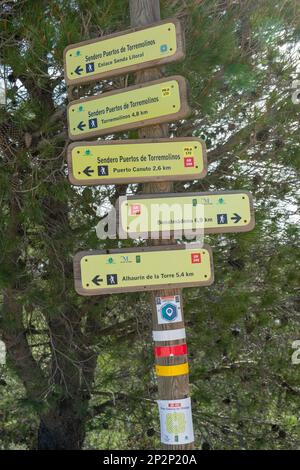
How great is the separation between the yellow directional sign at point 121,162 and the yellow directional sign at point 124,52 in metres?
0.31

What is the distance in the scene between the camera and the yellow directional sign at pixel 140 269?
7.64 feet

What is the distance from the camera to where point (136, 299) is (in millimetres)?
3559

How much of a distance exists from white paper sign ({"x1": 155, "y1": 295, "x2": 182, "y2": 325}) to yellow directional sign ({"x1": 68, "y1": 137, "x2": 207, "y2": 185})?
473 millimetres

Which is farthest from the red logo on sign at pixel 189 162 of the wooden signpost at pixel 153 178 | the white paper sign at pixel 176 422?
the white paper sign at pixel 176 422

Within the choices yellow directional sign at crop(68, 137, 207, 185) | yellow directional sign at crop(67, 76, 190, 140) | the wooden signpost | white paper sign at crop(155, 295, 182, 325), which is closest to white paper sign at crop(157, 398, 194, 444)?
the wooden signpost

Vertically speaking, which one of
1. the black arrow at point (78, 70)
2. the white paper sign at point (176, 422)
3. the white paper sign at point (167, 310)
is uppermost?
the black arrow at point (78, 70)

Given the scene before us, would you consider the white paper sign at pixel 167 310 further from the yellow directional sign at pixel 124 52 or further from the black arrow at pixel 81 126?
the yellow directional sign at pixel 124 52

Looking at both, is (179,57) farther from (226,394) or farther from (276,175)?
(226,394)

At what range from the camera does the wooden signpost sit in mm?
2348

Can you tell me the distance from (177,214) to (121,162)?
30 cm

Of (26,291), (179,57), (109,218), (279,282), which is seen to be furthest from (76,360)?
(179,57)

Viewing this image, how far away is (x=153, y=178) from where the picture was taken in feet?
7.88

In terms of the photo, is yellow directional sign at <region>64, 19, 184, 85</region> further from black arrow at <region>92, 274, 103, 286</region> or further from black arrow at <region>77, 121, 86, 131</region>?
black arrow at <region>92, 274, 103, 286</region>

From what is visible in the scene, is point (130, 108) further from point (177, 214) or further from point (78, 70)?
point (177, 214)
